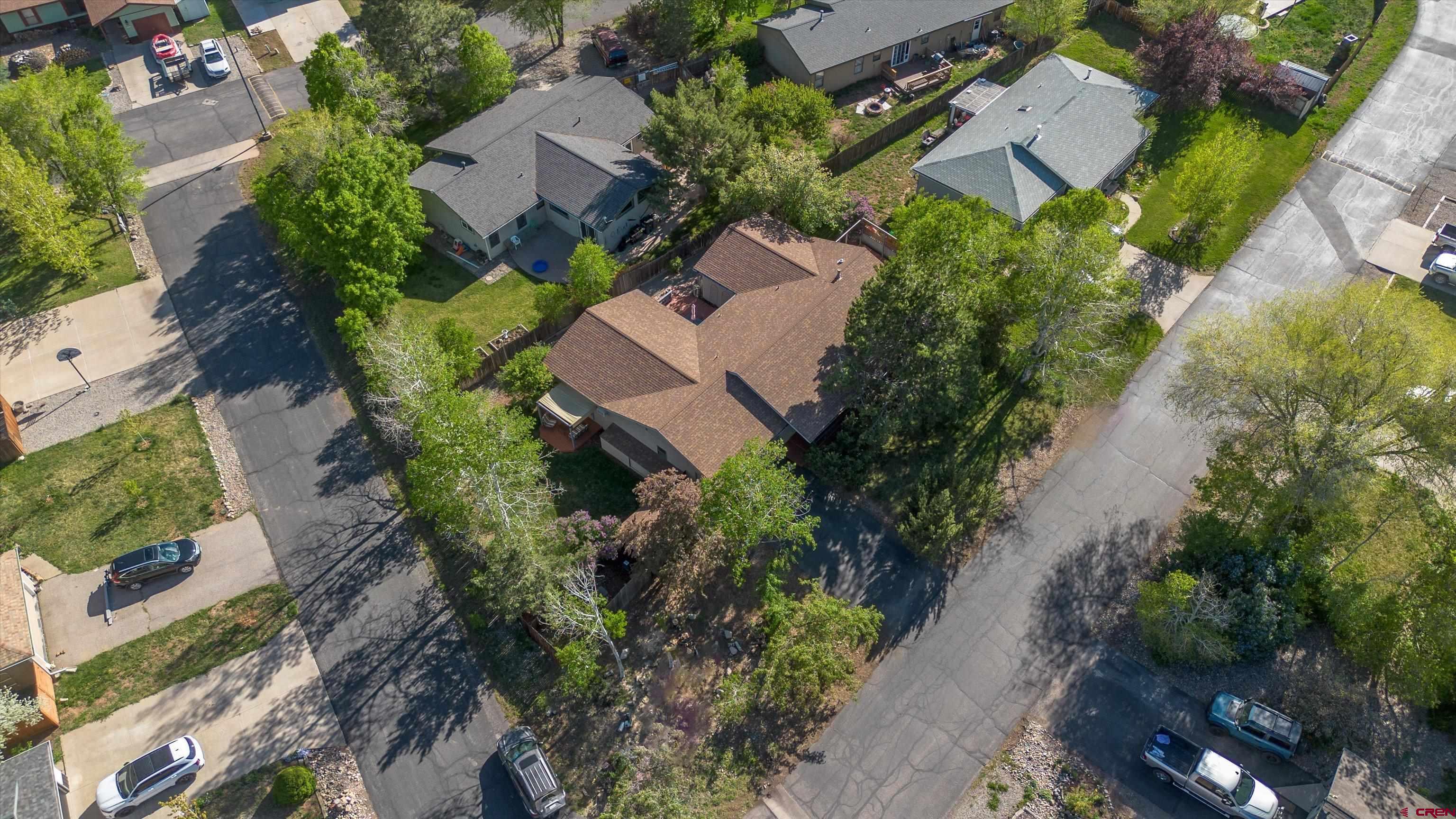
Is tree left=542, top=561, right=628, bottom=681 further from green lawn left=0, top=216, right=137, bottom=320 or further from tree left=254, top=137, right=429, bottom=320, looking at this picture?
green lawn left=0, top=216, right=137, bottom=320

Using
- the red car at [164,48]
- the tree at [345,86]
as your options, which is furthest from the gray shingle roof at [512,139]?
the red car at [164,48]

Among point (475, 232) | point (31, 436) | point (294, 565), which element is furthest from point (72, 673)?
point (475, 232)

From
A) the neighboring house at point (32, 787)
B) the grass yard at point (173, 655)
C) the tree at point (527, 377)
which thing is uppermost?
the tree at point (527, 377)

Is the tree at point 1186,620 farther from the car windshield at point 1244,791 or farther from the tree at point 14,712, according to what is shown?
the tree at point 14,712

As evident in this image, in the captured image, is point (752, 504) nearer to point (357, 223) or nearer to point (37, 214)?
point (357, 223)

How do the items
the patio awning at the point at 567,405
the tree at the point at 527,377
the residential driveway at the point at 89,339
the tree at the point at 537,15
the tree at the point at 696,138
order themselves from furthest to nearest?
the tree at the point at 537,15 → the tree at the point at 696,138 → the residential driveway at the point at 89,339 → the tree at the point at 527,377 → the patio awning at the point at 567,405

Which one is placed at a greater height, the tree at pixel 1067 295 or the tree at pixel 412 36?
the tree at pixel 412 36

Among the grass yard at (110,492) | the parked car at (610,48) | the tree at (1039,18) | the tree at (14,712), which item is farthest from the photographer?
the parked car at (610,48)

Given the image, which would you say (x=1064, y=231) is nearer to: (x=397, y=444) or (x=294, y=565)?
(x=397, y=444)
